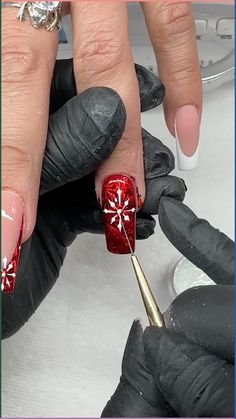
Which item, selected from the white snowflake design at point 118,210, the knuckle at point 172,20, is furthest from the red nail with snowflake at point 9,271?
the knuckle at point 172,20

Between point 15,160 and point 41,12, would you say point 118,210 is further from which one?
point 41,12

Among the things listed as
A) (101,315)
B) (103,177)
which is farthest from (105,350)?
(103,177)

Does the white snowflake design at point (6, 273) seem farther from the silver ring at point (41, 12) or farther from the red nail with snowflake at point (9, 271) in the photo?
the silver ring at point (41, 12)

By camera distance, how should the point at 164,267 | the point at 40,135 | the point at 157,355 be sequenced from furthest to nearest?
the point at 164,267 → the point at 40,135 → the point at 157,355

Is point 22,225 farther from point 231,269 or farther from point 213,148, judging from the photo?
point 213,148

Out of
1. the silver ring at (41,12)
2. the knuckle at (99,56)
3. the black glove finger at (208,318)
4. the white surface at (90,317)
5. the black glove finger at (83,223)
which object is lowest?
the white surface at (90,317)

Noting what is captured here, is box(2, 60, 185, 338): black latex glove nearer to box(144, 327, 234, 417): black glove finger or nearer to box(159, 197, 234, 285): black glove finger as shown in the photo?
box(159, 197, 234, 285): black glove finger

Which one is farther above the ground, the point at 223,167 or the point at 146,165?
the point at 146,165
